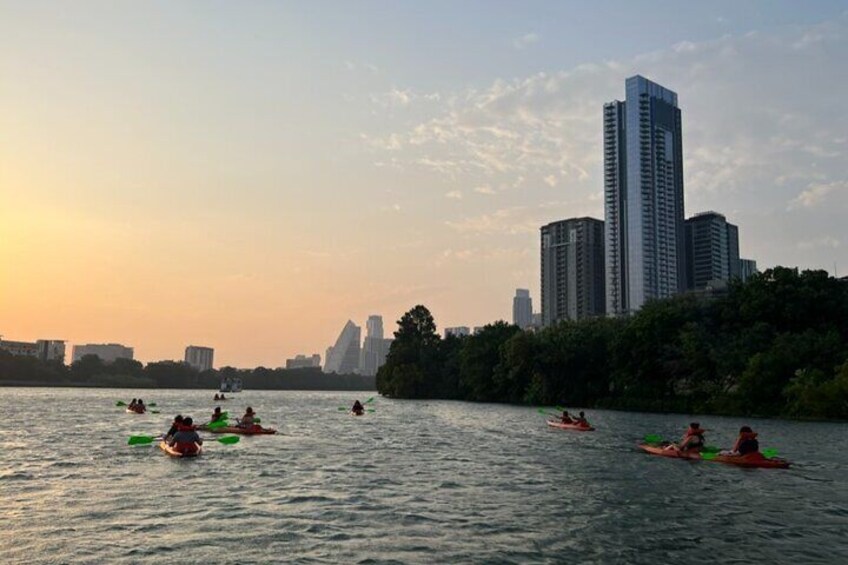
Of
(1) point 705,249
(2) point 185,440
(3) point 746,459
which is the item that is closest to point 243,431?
(2) point 185,440

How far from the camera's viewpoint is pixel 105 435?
40594 mm

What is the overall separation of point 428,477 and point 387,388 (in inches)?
4057

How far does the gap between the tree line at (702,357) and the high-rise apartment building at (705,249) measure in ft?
302

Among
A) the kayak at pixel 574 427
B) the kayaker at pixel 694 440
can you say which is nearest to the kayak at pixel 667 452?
the kayaker at pixel 694 440

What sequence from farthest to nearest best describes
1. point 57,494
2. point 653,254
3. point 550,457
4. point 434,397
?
point 653,254
point 434,397
point 550,457
point 57,494

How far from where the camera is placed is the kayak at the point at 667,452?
29.8 meters

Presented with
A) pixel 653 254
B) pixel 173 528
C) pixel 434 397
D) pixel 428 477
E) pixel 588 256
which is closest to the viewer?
pixel 173 528

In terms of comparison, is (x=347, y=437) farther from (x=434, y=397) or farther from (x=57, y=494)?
(x=434, y=397)

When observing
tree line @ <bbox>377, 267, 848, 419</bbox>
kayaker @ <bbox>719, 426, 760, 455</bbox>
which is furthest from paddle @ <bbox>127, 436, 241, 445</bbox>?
tree line @ <bbox>377, 267, 848, 419</bbox>

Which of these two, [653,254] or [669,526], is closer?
[669,526]

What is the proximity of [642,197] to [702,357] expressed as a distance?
322 feet

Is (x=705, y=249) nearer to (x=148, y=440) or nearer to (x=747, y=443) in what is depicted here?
(x=747, y=443)

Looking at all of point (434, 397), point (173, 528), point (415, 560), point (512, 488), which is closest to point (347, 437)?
point (512, 488)

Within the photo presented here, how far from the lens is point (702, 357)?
66750 millimetres
